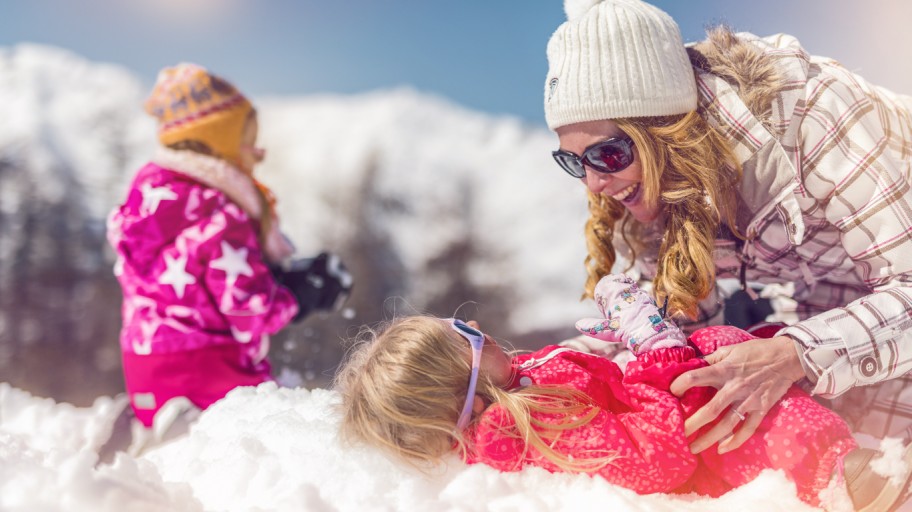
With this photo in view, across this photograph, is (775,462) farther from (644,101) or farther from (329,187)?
(329,187)

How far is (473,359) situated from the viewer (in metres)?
1.21

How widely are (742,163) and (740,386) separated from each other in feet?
1.43

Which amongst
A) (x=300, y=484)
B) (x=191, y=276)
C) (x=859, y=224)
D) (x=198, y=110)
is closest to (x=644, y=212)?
(x=859, y=224)

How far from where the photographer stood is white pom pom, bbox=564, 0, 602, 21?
4.29ft

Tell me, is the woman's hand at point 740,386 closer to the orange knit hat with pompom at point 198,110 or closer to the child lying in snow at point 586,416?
the child lying in snow at point 586,416

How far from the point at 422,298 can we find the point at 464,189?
0.74 m

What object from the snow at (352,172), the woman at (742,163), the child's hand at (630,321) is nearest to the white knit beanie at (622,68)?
the woman at (742,163)

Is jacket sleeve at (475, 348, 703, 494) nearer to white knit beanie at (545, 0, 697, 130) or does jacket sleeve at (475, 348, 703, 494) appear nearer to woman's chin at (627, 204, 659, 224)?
woman's chin at (627, 204, 659, 224)

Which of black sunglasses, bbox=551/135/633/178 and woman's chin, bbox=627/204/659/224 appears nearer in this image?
black sunglasses, bbox=551/135/633/178

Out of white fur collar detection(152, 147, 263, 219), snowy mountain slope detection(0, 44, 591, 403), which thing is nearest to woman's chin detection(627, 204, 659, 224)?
white fur collar detection(152, 147, 263, 219)

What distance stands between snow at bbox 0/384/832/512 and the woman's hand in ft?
0.34

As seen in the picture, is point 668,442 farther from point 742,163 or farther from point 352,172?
point 352,172

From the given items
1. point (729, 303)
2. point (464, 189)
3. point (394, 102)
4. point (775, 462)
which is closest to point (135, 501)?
point (775, 462)

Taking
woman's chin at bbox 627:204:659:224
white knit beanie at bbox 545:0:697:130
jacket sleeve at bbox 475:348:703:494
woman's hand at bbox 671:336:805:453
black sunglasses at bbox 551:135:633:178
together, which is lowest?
jacket sleeve at bbox 475:348:703:494
